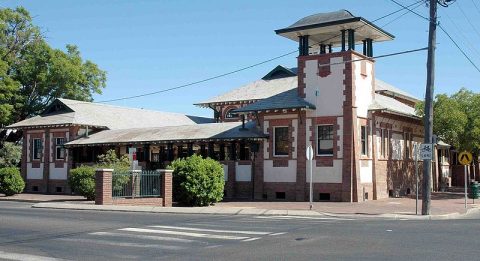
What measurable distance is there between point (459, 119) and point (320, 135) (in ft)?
28.1

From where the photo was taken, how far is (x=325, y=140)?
30.8 metres

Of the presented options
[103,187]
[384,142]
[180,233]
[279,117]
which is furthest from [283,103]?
[180,233]

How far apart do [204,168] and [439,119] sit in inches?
602

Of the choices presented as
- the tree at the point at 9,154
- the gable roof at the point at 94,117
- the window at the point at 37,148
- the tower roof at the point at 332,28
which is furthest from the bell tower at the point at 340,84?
the tree at the point at 9,154

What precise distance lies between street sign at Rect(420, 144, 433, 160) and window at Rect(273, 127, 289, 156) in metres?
10.3

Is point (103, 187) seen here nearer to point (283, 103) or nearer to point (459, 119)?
point (283, 103)

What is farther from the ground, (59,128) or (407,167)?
(59,128)

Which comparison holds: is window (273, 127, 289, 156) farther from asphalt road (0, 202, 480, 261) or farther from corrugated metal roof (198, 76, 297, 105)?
asphalt road (0, 202, 480, 261)

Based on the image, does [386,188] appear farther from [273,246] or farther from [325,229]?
[273,246]

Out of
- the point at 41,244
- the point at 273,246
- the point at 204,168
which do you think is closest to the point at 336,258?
the point at 273,246

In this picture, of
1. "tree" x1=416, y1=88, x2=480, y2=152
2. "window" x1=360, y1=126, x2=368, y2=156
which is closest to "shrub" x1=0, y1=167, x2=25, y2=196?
"window" x1=360, y1=126, x2=368, y2=156

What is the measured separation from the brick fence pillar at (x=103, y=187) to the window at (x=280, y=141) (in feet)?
32.0

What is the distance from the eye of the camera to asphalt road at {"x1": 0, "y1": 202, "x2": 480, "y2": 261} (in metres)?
11.4

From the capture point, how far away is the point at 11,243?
13.3 meters
